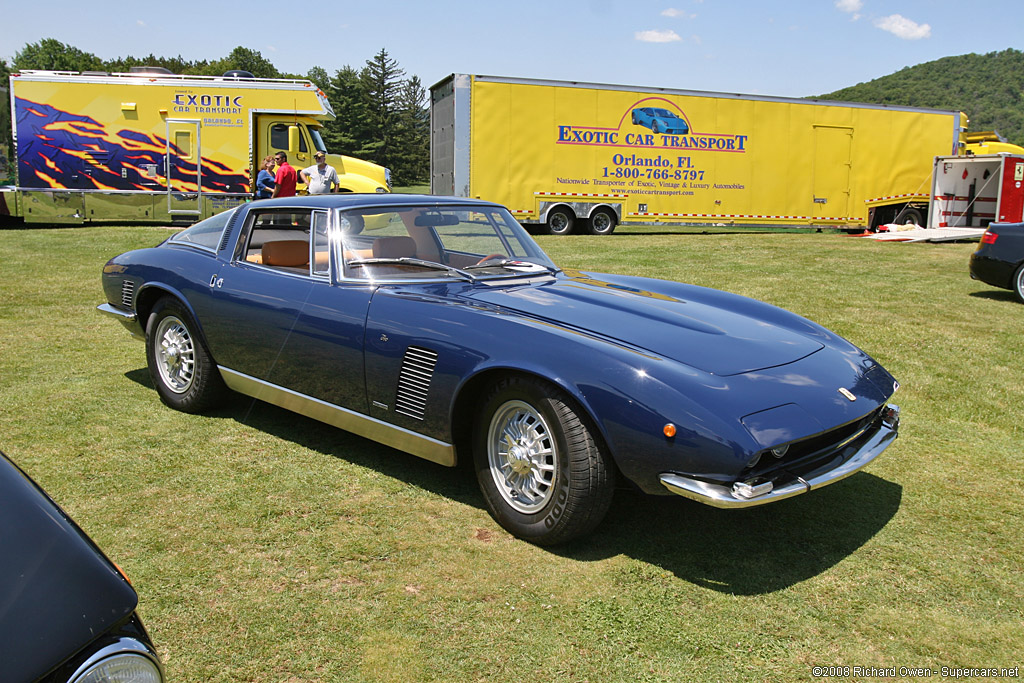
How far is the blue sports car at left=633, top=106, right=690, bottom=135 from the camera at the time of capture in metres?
18.4

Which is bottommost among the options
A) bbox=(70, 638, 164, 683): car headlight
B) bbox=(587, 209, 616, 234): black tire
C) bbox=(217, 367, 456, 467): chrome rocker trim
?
bbox=(217, 367, 456, 467): chrome rocker trim

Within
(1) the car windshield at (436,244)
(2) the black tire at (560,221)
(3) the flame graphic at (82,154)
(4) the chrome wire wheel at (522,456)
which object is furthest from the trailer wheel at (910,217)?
(4) the chrome wire wheel at (522,456)

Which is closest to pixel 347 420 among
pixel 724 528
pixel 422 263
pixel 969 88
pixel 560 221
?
pixel 422 263

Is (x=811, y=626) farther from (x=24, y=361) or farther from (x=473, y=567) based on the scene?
(x=24, y=361)

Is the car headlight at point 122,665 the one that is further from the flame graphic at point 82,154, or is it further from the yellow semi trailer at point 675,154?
the flame graphic at point 82,154

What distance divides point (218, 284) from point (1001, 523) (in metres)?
4.20

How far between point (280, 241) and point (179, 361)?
1.15 meters

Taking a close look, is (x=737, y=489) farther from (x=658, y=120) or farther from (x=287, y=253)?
(x=658, y=120)

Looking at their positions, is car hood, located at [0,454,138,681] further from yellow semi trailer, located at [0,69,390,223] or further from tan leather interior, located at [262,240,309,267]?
yellow semi trailer, located at [0,69,390,223]

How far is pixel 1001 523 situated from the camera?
3.63m

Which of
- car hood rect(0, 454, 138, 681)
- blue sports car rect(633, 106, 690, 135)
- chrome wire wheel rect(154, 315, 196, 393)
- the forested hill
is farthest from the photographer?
the forested hill

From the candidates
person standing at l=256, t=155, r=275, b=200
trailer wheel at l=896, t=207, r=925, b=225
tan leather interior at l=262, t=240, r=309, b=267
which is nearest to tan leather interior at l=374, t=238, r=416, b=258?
tan leather interior at l=262, t=240, r=309, b=267

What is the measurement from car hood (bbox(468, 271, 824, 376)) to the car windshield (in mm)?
313

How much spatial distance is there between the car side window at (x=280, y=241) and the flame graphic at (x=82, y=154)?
44.1ft
